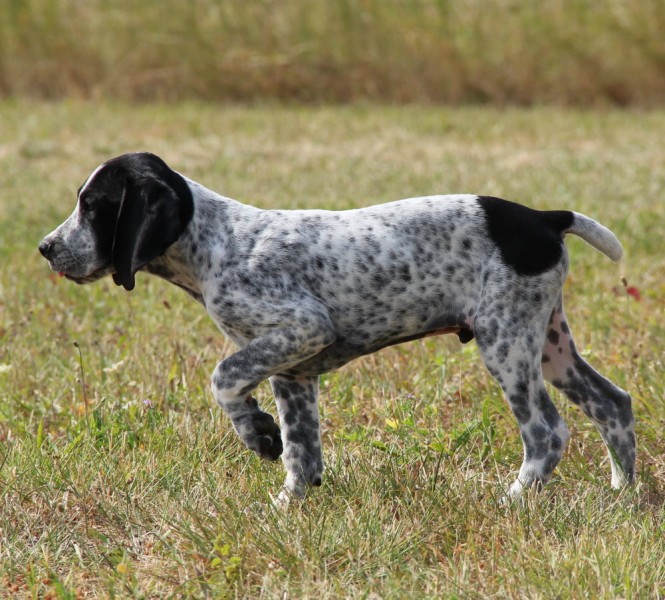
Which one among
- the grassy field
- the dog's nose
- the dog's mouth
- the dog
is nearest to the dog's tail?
the dog

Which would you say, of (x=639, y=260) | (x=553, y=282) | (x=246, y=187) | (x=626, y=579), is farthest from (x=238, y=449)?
(x=246, y=187)

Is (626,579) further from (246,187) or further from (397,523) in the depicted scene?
(246,187)

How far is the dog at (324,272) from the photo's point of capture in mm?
3707

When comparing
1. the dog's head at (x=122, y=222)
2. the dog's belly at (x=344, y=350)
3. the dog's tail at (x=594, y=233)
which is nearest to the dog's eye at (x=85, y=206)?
the dog's head at (x=122, y=222)

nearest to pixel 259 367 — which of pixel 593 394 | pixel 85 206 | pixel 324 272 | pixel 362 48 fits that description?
pixel 324 272

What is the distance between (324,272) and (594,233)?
961mm

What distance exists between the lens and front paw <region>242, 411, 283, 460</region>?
3740mm

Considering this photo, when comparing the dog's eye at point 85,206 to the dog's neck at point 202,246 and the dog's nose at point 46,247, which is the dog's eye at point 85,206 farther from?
the dog's neck at point 202,246

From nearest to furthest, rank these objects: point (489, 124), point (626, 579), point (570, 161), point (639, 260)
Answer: point (626, 579) < point (639, 260) < point (570, 161) < point (489, 124)

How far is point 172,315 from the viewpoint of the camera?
6.11 meters

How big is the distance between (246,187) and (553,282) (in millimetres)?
6086

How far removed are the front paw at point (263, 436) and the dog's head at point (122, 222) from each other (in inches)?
22.9

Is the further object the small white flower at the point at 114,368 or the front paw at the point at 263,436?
the small white flower at the point at 114,368

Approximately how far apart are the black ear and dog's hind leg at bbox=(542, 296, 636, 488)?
138cm
